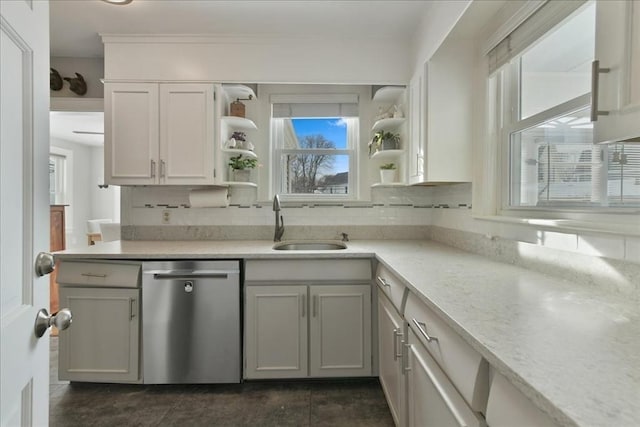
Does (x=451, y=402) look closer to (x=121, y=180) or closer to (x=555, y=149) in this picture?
(x=555, y=149)

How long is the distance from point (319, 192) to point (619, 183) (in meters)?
2.00

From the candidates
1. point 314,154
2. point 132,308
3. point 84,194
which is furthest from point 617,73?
point 84,194

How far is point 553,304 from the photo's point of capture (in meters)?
0.99

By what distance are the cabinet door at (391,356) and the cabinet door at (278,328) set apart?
18.7 inches

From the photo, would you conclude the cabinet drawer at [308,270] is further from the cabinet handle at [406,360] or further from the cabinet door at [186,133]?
the cabinet door at [186,133]

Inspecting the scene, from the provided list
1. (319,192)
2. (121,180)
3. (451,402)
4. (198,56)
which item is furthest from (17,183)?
(319,192)

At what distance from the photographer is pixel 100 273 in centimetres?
201

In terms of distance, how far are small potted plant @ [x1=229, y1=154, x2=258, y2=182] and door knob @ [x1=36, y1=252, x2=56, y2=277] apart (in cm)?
181

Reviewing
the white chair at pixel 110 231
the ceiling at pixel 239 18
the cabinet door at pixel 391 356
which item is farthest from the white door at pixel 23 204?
the white chair at pixel 110 231

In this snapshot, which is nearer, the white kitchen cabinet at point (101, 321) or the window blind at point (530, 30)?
the window blind at point (530, 30)

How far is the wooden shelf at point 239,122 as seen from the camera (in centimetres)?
246

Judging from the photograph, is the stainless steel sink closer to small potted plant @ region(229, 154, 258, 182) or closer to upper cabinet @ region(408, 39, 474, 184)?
small potted plant @ region(229, 154, 258, 182)

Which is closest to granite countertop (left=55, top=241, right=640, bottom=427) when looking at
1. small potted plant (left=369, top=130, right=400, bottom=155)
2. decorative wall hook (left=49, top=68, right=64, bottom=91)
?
small potted plant (left=369, top=130, right=400, bottom=155)

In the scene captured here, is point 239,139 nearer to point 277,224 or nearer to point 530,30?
point 277,224
